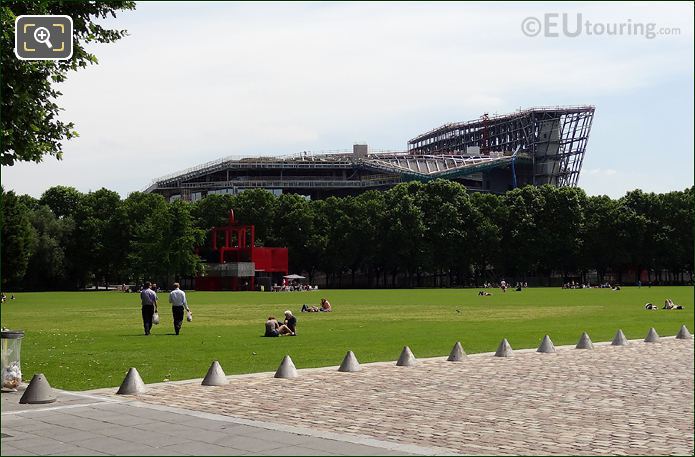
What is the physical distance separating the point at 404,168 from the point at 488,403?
156696mm

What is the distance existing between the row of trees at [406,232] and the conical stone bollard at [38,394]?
98915mm

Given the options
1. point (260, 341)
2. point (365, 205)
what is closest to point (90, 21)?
point (260, 341)

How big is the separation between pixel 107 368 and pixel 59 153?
22.1 ft

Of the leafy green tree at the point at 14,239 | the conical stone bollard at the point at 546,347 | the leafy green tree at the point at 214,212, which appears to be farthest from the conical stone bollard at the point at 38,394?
the leafy green tree at the point at 214,212

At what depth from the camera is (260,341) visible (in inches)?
1158

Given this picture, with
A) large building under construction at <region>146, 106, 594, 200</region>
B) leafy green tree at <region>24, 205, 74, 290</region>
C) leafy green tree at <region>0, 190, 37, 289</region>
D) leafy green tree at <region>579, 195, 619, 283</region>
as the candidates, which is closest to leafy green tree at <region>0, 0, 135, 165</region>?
leafy green tree at <region>0, 190, 37, 289</region>

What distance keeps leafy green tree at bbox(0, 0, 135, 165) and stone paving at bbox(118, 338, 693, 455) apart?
26.7ft

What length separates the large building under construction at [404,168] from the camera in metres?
168

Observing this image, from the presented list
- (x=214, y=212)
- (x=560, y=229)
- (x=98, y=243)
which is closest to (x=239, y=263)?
(x=214, y=212)

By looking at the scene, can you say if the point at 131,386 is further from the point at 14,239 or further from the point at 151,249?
the point at 151,249

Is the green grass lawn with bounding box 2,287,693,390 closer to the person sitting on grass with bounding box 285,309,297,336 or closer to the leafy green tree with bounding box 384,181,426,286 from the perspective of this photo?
the person sitting on grass with bounding box 285,309,297,336

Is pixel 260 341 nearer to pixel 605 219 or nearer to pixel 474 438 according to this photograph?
pixel 474 438

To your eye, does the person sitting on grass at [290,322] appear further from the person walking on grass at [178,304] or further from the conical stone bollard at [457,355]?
the conical stone bollard at [457,355]

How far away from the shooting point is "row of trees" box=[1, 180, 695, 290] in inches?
4700
